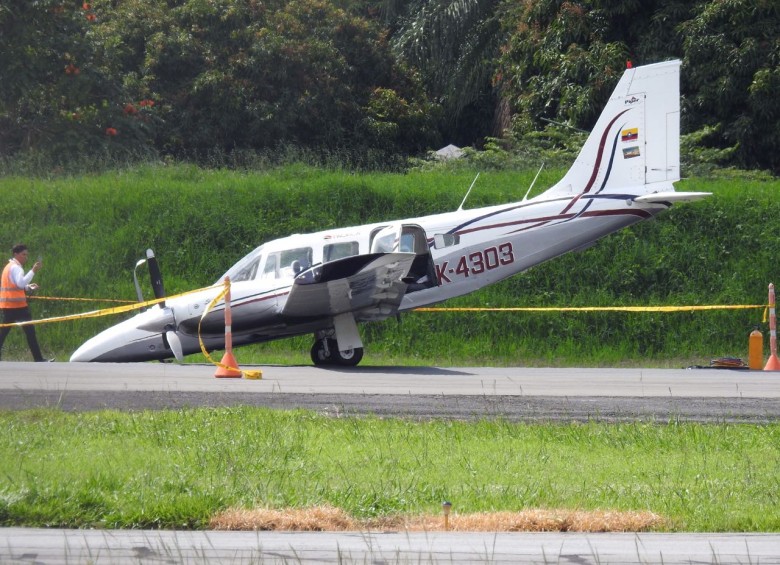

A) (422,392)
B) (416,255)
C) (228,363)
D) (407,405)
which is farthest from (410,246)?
(407,405)

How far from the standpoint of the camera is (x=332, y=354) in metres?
17.9

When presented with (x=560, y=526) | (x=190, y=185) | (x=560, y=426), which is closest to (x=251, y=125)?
(x=190, y=185)

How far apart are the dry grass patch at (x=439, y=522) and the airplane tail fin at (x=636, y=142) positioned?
12.2m

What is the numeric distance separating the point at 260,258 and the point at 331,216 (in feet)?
21.7

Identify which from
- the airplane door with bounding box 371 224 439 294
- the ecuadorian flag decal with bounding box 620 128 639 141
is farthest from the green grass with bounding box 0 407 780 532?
the ecuadorian flag decal with bounding box 620 128 639 141

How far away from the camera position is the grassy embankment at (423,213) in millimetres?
21797

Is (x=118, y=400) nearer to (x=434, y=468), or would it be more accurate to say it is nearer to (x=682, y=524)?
(x=434, y=468)

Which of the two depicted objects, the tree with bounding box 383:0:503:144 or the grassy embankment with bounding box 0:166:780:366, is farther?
the tree with bounding box 383:0:503:144

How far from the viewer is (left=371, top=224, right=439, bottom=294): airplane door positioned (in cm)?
1608

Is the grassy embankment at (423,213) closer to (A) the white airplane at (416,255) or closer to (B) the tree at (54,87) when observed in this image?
(A) the white airplane at (416,255)

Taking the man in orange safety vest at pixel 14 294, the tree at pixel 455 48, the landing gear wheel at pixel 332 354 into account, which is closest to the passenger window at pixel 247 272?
the landing gear wheel at pixel 332 354

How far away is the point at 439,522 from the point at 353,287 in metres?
9.34

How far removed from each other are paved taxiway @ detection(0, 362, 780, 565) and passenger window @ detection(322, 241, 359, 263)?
1815 mm

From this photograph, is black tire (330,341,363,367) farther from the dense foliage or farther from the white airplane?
the dense foliage
